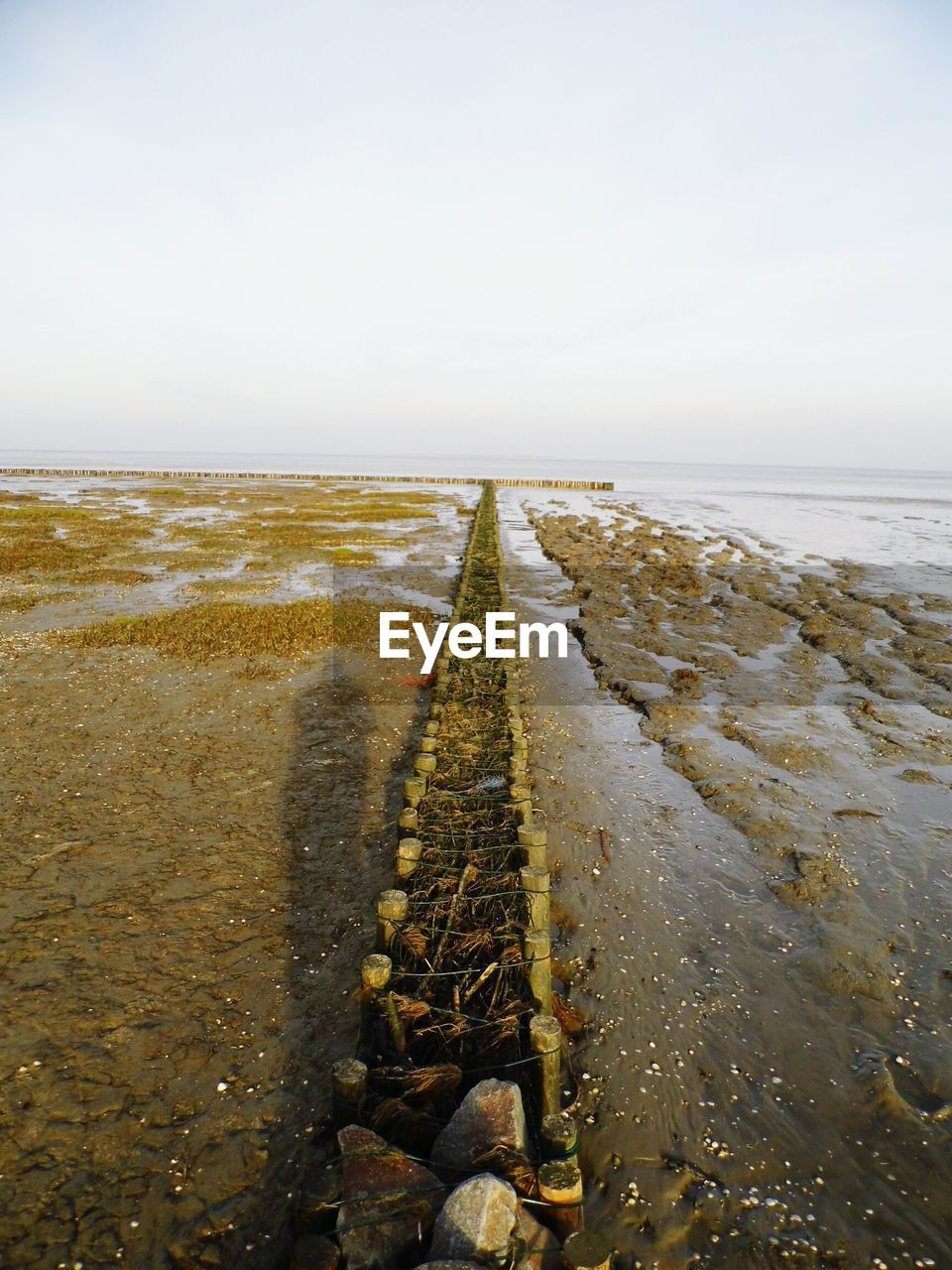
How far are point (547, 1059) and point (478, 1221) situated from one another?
115cm

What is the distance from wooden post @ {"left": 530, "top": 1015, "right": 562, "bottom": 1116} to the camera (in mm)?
4328

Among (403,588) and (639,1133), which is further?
(403,588)

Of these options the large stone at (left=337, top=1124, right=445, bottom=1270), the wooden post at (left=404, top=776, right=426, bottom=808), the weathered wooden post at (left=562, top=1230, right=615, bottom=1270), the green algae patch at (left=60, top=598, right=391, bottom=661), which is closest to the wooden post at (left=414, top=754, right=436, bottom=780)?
the wooden post at (left=404, top=776, right=426, bottom=808)

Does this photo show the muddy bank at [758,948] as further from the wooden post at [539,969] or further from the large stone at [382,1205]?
the large stone at [382,1205]

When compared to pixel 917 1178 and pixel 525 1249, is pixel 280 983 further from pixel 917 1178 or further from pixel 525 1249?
pixel 917 1178

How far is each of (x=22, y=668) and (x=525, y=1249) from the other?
1399cm

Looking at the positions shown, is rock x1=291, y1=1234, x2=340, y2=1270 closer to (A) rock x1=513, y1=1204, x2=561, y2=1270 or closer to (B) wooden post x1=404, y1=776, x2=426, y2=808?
(A) rock x1=513, y1=1204, x2=561, y2=1270

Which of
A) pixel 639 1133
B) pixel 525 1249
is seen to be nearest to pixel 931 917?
pixel 639 1133

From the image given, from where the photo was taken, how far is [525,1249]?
11.0 feet

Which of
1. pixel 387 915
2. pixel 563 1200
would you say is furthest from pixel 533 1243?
pixel 387 915

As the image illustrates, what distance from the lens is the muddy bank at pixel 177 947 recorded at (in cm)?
426

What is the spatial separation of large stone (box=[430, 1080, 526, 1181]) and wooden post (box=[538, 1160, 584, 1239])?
31 centimetres

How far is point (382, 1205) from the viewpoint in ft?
11.5

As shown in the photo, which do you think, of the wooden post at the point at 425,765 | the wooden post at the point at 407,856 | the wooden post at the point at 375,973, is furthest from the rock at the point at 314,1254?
the wooden post at the point at 425,765
